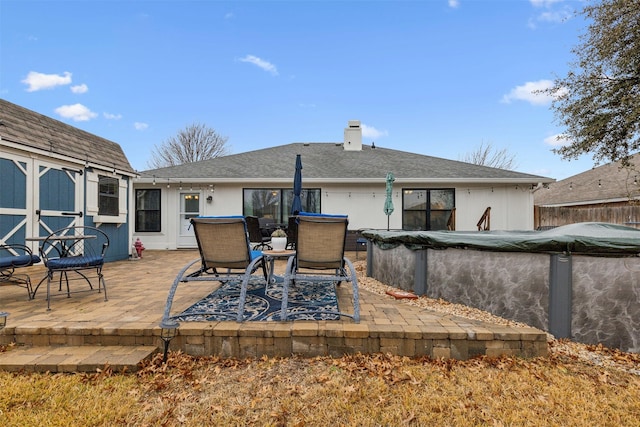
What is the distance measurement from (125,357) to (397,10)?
41.2 ft

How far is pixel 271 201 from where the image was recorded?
1018 cm

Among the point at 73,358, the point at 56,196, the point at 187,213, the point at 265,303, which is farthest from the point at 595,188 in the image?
the point at 56,196

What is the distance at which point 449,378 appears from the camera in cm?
222

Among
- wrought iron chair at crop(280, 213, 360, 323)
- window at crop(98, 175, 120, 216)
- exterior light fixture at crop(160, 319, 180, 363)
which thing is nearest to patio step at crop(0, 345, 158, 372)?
exterior light fixture at crop(160, 319, 180, 363)

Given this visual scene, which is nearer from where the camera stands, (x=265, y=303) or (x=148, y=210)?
(x=265, y=303)

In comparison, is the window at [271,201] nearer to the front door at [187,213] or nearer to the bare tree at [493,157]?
the front door at [187,213]

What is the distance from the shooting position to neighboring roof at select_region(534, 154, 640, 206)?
12245mm

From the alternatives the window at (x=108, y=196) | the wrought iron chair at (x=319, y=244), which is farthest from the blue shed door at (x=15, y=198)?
the wrought iron chair at (x=319, y=244)

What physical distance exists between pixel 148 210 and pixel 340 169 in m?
6.73

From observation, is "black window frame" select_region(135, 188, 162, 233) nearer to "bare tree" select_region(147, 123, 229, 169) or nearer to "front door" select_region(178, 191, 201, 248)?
"front door" select_region(178, 191, 201, 248)

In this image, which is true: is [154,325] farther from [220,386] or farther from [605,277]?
[605,277]

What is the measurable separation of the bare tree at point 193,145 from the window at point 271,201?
16001mm

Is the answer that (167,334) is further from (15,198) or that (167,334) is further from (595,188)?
(595,188)

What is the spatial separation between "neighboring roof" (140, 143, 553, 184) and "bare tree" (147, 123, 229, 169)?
14.0m
